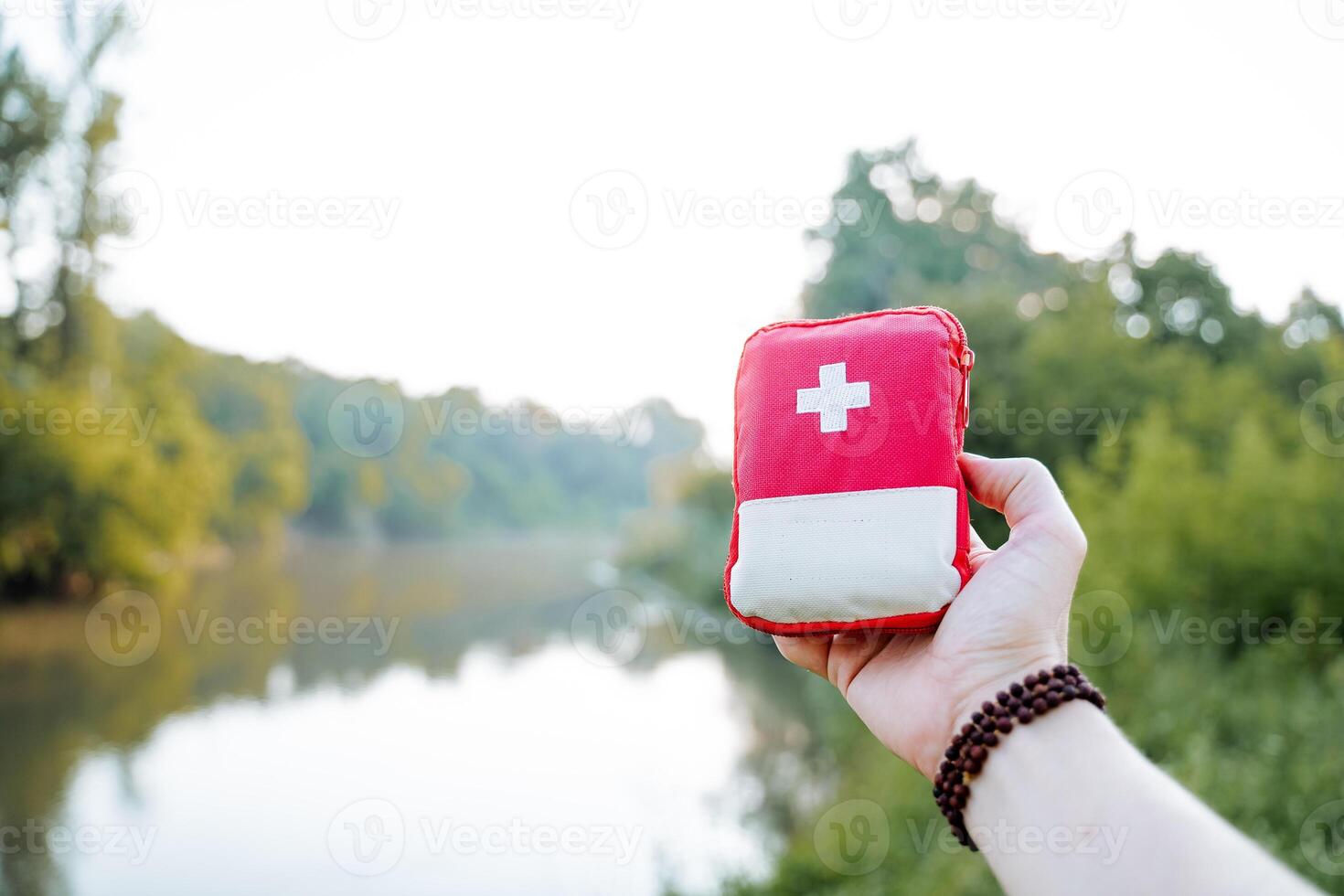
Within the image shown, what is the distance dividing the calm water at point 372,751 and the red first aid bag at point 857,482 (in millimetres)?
5705

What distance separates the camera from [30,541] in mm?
19047

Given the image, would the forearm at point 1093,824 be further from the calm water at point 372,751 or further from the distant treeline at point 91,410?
the distant treeline at point 91,410

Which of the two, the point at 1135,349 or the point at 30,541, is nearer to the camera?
the point at 1135,349

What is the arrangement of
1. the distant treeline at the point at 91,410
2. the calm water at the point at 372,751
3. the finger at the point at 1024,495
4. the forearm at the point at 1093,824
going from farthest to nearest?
the distant treeline at the point at 91,410 → the calm water at the point at 372,751 → the finger at the point at 1024,495 → the forearm at the point at 1093,824

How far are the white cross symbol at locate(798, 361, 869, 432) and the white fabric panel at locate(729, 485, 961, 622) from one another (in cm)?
15

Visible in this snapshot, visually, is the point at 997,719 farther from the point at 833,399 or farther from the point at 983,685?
the point at 833,399

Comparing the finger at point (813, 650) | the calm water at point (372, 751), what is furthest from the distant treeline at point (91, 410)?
the finger at point (813, 650)

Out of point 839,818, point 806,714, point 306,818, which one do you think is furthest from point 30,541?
point 839,818

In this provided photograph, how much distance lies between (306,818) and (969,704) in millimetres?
9715

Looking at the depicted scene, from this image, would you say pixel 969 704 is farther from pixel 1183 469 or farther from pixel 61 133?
pixel 61 133

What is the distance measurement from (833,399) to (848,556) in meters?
0.31

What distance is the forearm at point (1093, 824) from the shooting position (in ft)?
3.37

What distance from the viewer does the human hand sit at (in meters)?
1.50

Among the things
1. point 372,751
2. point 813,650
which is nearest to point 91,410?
point 372,751
